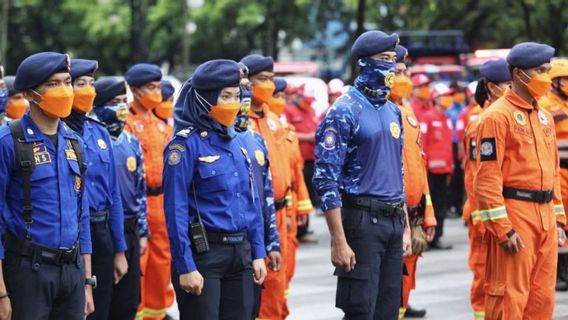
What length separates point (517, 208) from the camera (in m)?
8.61

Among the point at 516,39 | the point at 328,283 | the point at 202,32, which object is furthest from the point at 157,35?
the point at 328,283

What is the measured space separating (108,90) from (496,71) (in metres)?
3.32

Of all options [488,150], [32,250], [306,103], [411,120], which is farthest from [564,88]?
[306,103]

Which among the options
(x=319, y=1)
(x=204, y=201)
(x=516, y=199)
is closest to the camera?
(x=204, y=201)

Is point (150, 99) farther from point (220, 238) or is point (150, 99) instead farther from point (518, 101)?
point (220, 238)

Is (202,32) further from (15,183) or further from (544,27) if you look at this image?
(15,183)

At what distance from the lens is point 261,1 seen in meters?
41.6

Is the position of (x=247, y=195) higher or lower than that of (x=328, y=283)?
higher

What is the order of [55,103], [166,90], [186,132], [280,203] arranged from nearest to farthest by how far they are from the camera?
[55,103] → [186,132] → [280,203] → [166,90]

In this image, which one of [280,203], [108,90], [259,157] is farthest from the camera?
[280,203]

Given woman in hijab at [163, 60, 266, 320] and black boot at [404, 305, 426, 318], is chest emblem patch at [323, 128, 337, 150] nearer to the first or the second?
woman in hijab at [163, 60, 266, 320]

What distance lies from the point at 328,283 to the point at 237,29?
3042 centimetres

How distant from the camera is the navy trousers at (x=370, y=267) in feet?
25.7

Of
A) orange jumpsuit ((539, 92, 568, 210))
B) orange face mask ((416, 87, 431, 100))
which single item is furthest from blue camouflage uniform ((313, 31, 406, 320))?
orange face mask ((416, 87, 431, 100))
